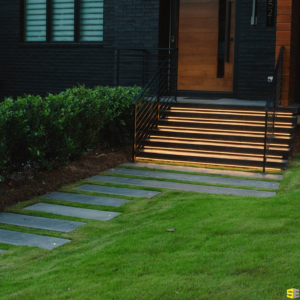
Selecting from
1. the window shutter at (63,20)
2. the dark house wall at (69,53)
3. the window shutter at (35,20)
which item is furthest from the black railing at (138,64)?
the window shutter at (35,20)

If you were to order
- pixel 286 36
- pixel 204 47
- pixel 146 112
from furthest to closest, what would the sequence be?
pixel 204 47 → pixel 286 36 → pixel 146 112

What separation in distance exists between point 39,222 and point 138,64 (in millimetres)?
6829

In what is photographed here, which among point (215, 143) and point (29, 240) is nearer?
point (29, 240)

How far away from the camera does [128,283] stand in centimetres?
338

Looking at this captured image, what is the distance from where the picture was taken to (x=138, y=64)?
1118 cm

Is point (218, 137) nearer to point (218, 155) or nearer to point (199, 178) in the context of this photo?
point (218, 155)

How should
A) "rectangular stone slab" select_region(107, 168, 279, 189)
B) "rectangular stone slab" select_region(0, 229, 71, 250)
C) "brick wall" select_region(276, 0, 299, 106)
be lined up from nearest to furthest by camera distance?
"rectangular stone slab" select_region(0, 229, 71, 250), "rectangular stone slab" select_region(107, 168, 279, 189), "brick wall" select_region(276, 0, 299, 106)

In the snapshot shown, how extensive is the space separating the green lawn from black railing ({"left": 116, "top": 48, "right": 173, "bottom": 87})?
6125 mm

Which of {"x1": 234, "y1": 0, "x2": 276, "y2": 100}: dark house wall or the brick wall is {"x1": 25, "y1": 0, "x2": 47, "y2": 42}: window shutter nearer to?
{"x1": 234, "y1": 0, "x2": 276, "y2": 100}: dark house wall

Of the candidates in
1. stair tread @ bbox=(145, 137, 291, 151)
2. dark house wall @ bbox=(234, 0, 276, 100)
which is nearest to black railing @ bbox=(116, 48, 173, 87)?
dark house wall @ bbox=(234, 0, 276, 100)

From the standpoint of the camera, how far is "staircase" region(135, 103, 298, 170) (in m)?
7.79

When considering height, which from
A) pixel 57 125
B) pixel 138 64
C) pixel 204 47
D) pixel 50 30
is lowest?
pixel 57 125

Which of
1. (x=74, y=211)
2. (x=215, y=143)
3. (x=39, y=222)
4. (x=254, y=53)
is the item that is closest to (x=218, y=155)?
(x=215, y=143)

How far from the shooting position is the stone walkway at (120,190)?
4734 millimetres
